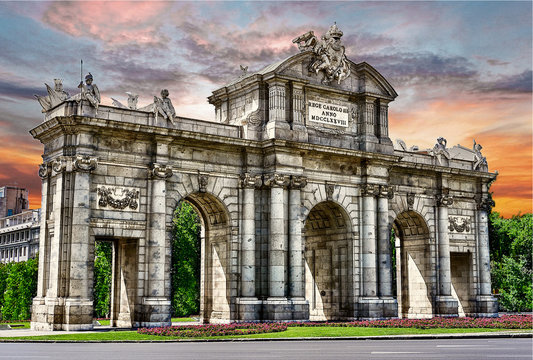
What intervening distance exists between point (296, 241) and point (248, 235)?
271 centimetres

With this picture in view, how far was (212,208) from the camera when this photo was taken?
131 ft

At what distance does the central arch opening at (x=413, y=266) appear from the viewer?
4722cm

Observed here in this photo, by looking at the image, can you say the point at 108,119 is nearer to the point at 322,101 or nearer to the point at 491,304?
the point at 322,101

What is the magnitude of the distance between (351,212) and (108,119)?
1579 centimetres

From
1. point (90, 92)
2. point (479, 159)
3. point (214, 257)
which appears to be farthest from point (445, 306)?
point (90, 92)

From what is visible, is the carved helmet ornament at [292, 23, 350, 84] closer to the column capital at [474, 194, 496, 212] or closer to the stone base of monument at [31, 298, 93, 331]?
the column capital at [474, 194, 496, 212]

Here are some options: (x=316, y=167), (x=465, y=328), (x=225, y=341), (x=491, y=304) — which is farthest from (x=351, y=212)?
(x=225, y=341)

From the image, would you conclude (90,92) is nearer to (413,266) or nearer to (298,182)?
(298,182)

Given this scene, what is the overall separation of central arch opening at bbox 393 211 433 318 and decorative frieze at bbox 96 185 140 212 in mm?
19831

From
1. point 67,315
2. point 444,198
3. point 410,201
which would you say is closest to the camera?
point 67,315

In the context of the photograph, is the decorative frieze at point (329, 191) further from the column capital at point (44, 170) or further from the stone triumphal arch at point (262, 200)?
the column capital at point (44, 170)

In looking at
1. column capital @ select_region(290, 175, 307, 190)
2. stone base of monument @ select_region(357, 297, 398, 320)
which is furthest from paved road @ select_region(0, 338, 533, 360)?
stone base of monument @ select_region(357, 297, 398, 320)

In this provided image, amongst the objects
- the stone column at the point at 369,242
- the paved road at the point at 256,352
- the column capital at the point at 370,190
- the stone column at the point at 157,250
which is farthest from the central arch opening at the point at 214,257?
the paved road at the point at 256,352

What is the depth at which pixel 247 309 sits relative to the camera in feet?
123
